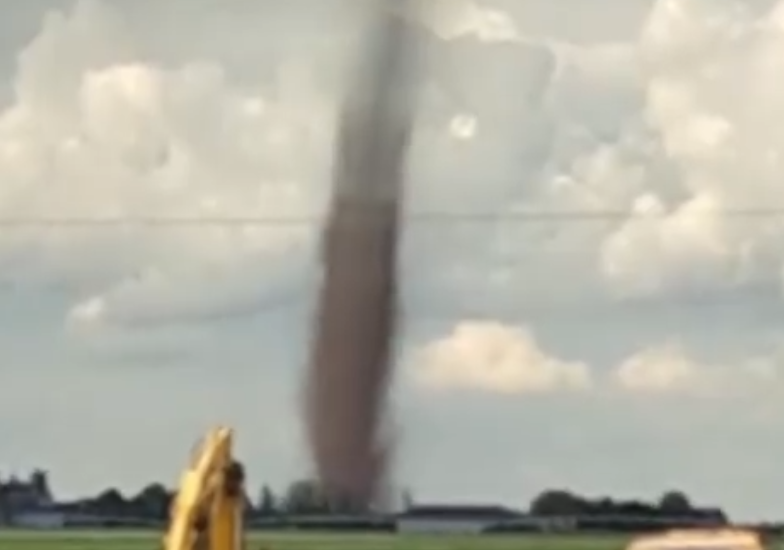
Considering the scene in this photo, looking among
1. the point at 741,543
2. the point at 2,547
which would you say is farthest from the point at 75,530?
the point at 741,543

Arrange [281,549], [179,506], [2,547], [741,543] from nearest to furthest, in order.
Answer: [179,506] < [741,543] < [281,549] < [2,547]

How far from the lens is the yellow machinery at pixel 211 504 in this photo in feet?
78.2

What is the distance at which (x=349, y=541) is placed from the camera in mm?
59969

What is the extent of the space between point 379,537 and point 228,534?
34.0 metres

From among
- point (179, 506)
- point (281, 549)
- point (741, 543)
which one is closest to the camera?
point (179, 506)

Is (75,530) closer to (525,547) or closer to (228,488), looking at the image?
(525,547)

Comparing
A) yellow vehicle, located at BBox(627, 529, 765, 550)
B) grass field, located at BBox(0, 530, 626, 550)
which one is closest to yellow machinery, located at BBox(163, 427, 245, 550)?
yellow vehicle, located at BBox(627, 529, 765, 550)

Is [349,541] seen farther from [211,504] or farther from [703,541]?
[211,504]

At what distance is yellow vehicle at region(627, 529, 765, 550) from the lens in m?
28.6

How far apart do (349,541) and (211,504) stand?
116 feet

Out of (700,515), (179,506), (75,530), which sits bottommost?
(179,506)

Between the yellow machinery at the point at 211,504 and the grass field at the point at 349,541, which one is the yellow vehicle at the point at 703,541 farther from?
the grass field at the point at 349,541

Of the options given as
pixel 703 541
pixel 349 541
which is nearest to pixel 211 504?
pixel 703 541

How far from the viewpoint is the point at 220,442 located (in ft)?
83.4
